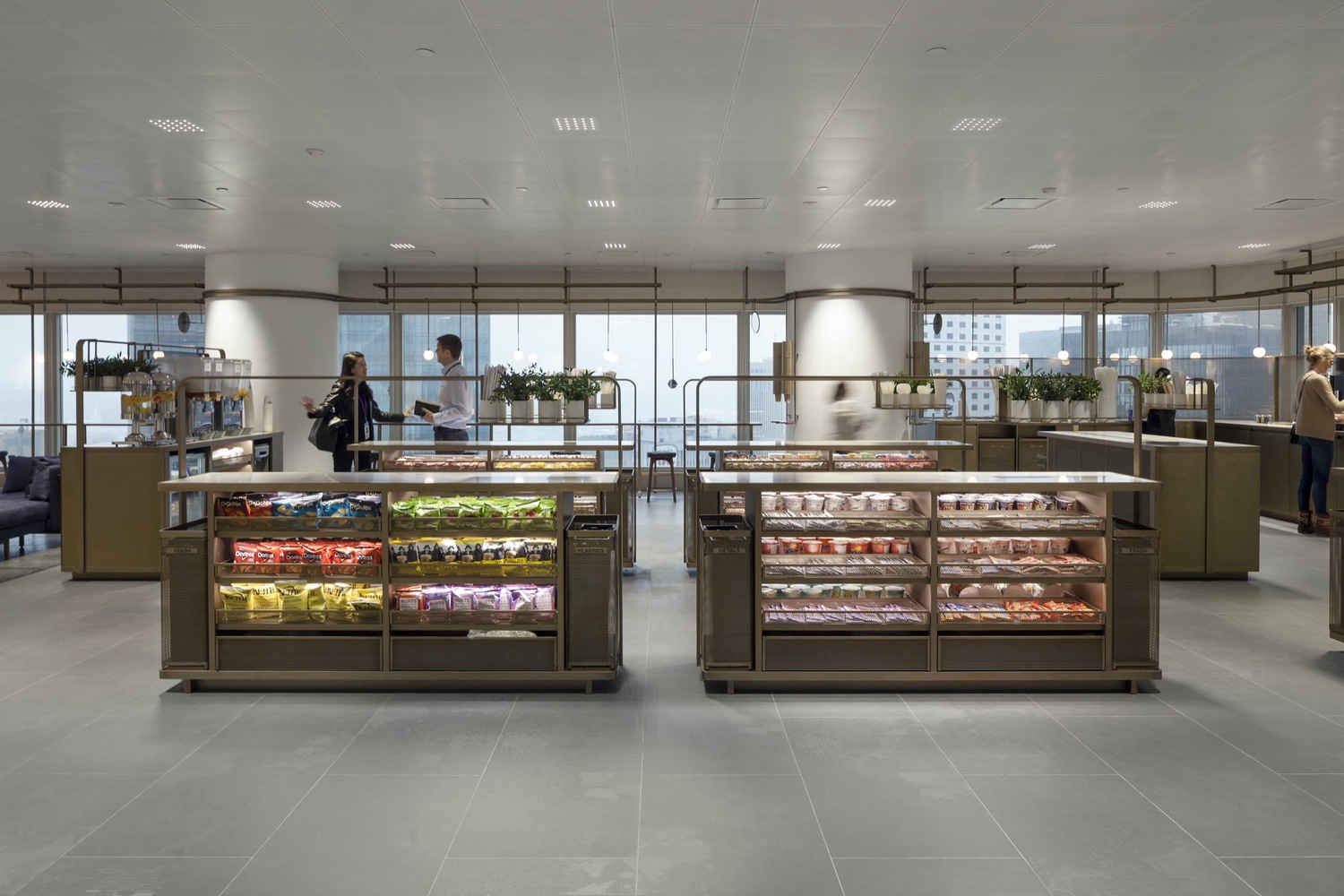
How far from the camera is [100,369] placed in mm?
8414

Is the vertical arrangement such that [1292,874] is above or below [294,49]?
below

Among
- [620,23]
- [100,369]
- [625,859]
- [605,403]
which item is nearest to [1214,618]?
[605,403]

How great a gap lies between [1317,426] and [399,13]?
32.2 feet

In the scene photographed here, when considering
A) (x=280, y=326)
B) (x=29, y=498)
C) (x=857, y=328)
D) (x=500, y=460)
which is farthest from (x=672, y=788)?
(x=280, y=326)

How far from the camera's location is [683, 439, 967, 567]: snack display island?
26.9 ft

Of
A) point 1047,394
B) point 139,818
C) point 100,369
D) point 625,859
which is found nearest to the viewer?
point 625,859

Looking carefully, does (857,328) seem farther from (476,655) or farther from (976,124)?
(476,655)

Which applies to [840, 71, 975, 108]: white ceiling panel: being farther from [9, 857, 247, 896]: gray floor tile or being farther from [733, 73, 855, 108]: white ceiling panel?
[9, 857, 247, 896]: gray floor tile

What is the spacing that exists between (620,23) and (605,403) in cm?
326

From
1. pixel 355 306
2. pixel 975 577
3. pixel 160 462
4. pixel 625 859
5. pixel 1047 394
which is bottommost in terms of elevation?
pixel 625 859

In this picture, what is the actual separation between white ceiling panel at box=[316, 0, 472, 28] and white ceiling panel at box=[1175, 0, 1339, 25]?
375 centimetres

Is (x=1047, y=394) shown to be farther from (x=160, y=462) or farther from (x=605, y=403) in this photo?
(x=160, y=462)

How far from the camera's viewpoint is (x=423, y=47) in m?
4.98

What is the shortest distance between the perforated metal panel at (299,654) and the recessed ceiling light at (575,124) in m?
3.82
